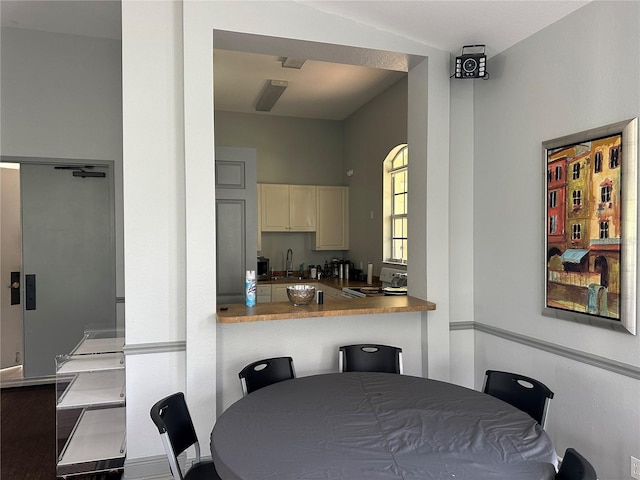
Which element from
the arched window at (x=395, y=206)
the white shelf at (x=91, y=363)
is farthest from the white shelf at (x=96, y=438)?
the arched window at (x=395, y=206)

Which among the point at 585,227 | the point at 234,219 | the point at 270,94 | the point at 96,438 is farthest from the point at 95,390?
the point at 270,94

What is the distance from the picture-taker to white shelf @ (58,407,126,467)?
2.76m

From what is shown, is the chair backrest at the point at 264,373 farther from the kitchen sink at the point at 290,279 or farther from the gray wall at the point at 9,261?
the gray wall at the point at 9,261

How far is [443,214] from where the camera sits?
332 cm

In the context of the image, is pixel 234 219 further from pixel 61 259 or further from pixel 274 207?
pixel 274 207

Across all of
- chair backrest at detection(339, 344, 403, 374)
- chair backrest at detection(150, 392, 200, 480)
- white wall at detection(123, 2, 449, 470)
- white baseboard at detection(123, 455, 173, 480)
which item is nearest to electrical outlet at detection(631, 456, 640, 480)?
chair backrest at detection(339, 344, 403, 374)

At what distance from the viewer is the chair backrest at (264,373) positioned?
250cm

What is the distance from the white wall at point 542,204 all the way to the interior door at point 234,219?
7.02ft

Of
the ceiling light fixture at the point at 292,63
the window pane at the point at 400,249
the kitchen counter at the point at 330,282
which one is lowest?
the kitchen counter at the point at 330,282

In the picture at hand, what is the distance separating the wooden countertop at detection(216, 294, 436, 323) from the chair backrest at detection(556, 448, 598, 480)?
1.49 metres

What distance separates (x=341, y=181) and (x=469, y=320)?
3.99m

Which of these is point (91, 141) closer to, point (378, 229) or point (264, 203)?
point (264, 203)

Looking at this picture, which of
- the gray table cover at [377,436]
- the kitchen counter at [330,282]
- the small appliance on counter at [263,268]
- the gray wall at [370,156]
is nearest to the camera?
the gray table cover at [377,436]

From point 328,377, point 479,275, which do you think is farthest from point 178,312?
point 479,275
